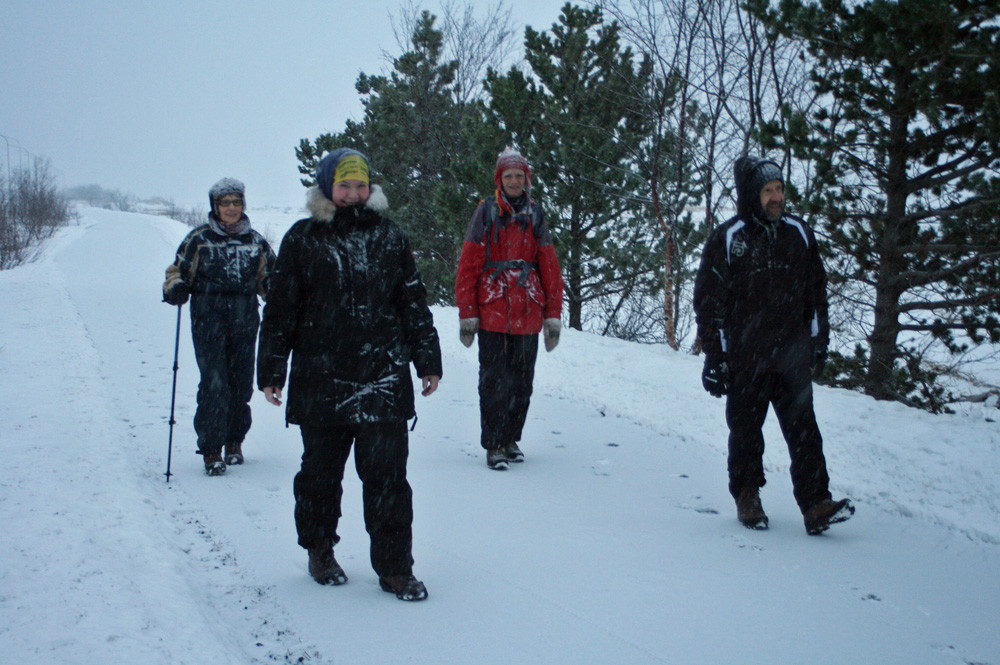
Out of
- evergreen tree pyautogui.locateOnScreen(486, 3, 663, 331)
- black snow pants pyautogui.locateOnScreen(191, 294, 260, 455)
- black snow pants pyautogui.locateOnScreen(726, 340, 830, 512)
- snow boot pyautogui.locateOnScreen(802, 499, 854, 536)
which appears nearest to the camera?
snow boot pyautogui.locateOnScreen(802, 499, 854, 536)

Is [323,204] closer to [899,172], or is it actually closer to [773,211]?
[773,211]

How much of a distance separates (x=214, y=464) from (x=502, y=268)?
98.2 inches

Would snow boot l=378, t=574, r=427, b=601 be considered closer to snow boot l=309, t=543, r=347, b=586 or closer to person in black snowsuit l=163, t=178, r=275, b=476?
snow boot l=309, t=543, r=347, b=586

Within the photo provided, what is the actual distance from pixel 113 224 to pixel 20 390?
53.0 meters

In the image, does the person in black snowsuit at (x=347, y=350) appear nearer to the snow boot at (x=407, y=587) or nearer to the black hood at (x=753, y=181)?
the snow boot at (x=407, y=587)

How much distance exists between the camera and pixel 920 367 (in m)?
9.06

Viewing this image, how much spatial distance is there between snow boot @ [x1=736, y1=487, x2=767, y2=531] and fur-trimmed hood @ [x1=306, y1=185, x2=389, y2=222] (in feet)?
8.76

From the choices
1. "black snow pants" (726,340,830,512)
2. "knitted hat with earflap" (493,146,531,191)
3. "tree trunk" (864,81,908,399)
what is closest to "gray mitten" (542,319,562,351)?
"knitted hat with earflap" (493,146,531,191)

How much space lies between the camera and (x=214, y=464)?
570 cm

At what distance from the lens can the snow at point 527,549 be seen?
3.21 meters

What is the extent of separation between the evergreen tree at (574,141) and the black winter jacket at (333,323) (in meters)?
10.8

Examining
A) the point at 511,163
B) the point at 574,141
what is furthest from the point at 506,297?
the point at 574,141

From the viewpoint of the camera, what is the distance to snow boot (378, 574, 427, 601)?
144 inches

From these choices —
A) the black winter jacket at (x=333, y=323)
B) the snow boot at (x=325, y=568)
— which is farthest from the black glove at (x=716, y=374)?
the snow boot at (x=325, y=568)
